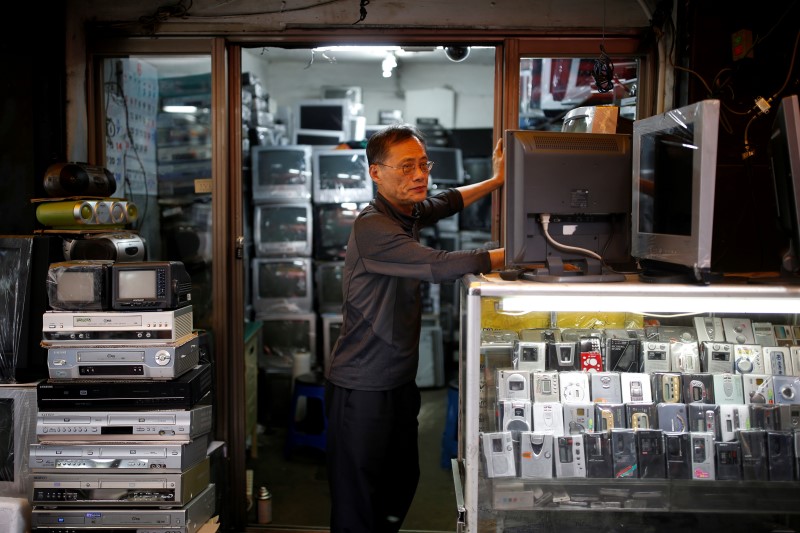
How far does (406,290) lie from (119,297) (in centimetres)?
118

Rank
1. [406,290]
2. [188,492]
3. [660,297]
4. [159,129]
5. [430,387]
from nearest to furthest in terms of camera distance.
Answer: [660,297]
[406,290]
[188,492]
[159,129]
[430,387]

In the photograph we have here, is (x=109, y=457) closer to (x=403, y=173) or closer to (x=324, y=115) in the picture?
(x=403, y=173)

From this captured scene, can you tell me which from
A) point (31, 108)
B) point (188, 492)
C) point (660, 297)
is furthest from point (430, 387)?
point (660, 297)

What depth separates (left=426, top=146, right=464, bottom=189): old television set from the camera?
655cm

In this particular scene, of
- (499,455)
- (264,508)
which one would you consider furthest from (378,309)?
(264,508)

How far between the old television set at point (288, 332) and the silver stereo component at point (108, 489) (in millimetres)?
2855

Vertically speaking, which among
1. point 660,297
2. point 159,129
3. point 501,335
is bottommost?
point 501,335

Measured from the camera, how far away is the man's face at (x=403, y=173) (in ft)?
8.66

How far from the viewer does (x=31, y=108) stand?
3.40 metres

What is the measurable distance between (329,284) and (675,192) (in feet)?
13.1

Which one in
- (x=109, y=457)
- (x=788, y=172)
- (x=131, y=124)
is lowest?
(x=109, y=457)

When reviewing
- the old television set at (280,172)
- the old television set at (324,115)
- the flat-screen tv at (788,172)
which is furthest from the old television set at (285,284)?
the flat-screen tv at (788,172)

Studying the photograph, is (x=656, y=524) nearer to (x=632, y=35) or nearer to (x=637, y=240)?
(x=637, y=240)

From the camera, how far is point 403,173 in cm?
265
